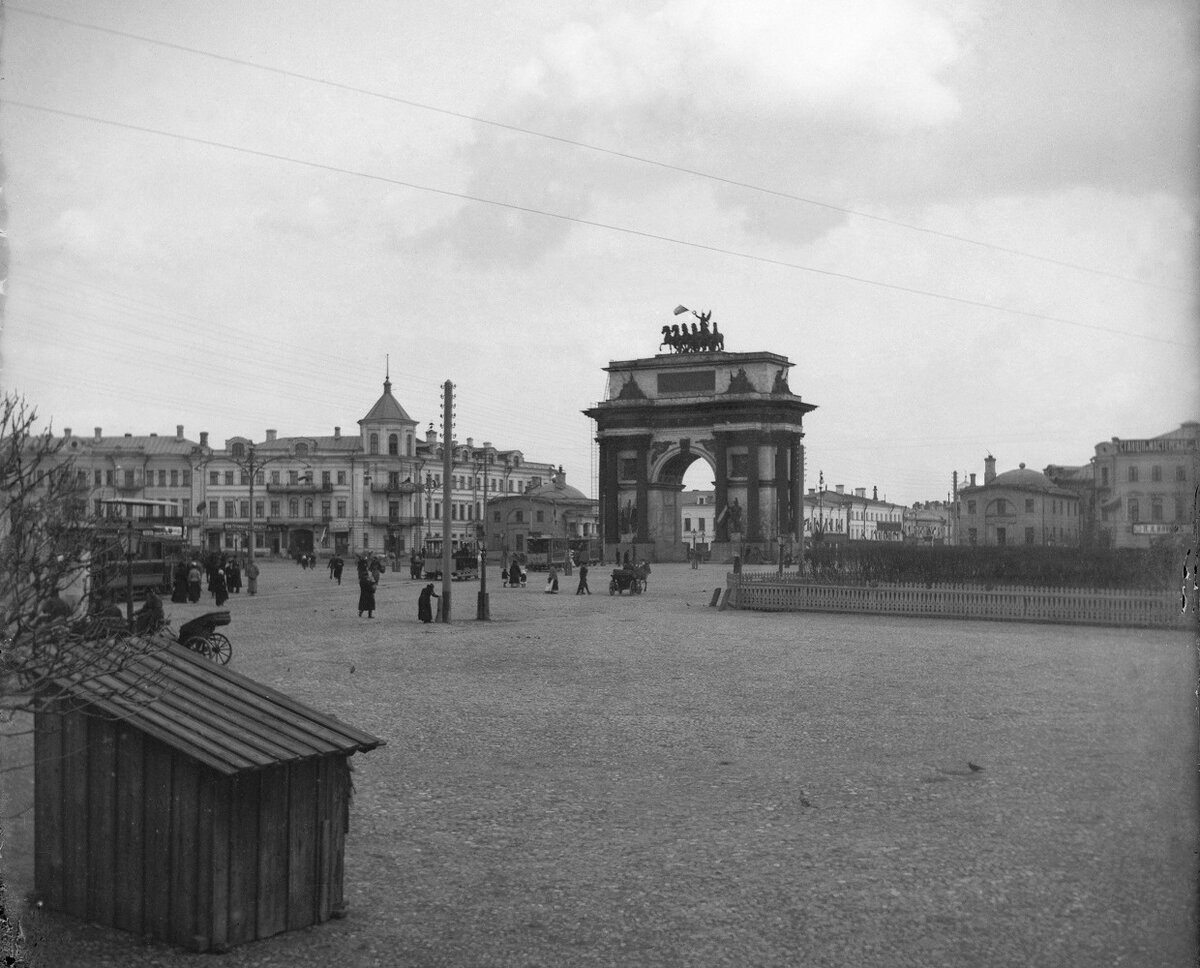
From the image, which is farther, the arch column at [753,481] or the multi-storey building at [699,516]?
the multi-storey building at [699,516]

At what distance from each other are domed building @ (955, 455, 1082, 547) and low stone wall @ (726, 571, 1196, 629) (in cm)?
4302

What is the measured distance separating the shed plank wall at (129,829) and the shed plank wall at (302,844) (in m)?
0.91

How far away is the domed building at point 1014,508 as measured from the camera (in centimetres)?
7856

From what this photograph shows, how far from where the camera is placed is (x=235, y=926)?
7.45 m

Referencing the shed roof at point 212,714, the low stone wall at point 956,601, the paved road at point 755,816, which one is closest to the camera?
the shed roof at point 212,714

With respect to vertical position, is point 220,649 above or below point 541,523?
below

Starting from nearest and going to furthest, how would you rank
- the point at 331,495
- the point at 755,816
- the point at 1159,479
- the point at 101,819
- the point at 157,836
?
1. the point at 1159,479
2. the point at 157,836
3. the point at 101,819
4. the point at 755,816
5. the point at 331,495

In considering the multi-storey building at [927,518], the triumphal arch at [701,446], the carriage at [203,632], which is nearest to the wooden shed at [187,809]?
the carriage at [203,632]

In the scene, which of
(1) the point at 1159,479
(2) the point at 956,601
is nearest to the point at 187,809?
(1) the point at 1159,479

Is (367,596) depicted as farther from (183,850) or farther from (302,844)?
(183,850)

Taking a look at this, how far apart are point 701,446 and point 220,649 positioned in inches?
2805

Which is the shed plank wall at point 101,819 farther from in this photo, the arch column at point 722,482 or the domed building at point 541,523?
the arch column at point 722,482

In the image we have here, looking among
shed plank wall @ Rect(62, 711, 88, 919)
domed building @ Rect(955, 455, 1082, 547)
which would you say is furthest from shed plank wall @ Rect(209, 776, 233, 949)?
domed building @ Rect(955, 455, 1082, 547)

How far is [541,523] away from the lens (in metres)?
104
